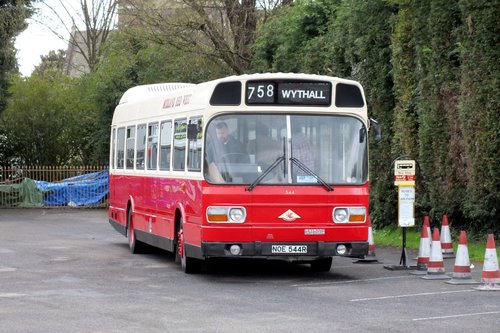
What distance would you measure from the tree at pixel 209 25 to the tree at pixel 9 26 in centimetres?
439

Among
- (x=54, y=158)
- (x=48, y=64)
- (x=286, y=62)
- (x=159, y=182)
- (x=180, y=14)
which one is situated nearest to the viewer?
(x=159, y=182)

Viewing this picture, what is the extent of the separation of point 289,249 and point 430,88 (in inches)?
302

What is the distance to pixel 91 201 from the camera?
42.6 m

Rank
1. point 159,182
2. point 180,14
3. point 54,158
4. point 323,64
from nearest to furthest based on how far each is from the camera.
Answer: point 159,182 < point 323,64 < point 180,14 < point 54,158

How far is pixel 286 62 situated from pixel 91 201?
46.8 feet

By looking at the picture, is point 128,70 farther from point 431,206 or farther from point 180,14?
point 431,206

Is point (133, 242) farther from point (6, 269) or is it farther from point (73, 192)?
point (73, 192)

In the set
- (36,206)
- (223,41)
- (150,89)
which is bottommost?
(36,206)

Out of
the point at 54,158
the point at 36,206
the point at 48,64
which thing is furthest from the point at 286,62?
the point at 48,64

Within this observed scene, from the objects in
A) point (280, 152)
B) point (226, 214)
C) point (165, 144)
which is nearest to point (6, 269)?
point (165, 144)

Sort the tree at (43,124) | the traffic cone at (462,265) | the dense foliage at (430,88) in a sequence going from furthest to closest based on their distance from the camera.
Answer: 1. the tree at (43,124)
2. the dense foliage at (430,88)
3. the traffic cone at (462,265)

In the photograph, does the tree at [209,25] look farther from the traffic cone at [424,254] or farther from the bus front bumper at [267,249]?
the bus front bumper at [267,249]

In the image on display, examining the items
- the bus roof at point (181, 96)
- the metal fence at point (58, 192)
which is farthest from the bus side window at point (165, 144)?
the metal fence at point (58, 192)

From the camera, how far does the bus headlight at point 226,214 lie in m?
15.6
